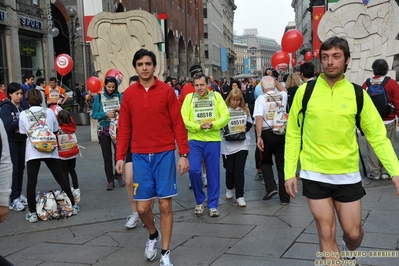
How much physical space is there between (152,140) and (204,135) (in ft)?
5.94

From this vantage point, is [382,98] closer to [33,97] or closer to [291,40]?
[291,40]

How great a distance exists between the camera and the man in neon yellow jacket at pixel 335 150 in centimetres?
333

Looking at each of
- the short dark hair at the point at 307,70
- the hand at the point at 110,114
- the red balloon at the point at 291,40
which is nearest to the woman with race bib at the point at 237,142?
the short dark hair at the point at 307,70

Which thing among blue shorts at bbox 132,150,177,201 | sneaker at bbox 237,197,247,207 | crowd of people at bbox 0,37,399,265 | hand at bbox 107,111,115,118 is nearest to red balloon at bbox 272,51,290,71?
crowd of people at bbox 0,37,399,265

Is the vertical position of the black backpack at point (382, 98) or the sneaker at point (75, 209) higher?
the black backpack at point (382, 98)

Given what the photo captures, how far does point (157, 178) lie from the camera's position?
429cm

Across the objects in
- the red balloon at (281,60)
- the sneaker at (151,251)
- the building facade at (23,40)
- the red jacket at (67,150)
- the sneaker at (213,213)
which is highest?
the building facade at (23,40)

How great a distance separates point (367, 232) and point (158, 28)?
10598mm

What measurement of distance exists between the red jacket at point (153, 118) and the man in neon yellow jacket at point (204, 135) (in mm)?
1556

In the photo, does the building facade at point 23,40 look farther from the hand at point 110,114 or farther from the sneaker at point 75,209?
the sneaker at point 75,209

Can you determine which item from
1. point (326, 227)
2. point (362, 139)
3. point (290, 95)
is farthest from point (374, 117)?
point (362, 139)

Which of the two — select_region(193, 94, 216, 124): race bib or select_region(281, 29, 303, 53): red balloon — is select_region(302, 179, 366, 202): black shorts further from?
select_region(281, 29, 303, 53): red balloon

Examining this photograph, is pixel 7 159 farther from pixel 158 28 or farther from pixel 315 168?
pixel 158 28

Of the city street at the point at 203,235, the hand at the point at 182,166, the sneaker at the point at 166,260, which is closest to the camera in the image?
the sneaker at the point at 166,260
